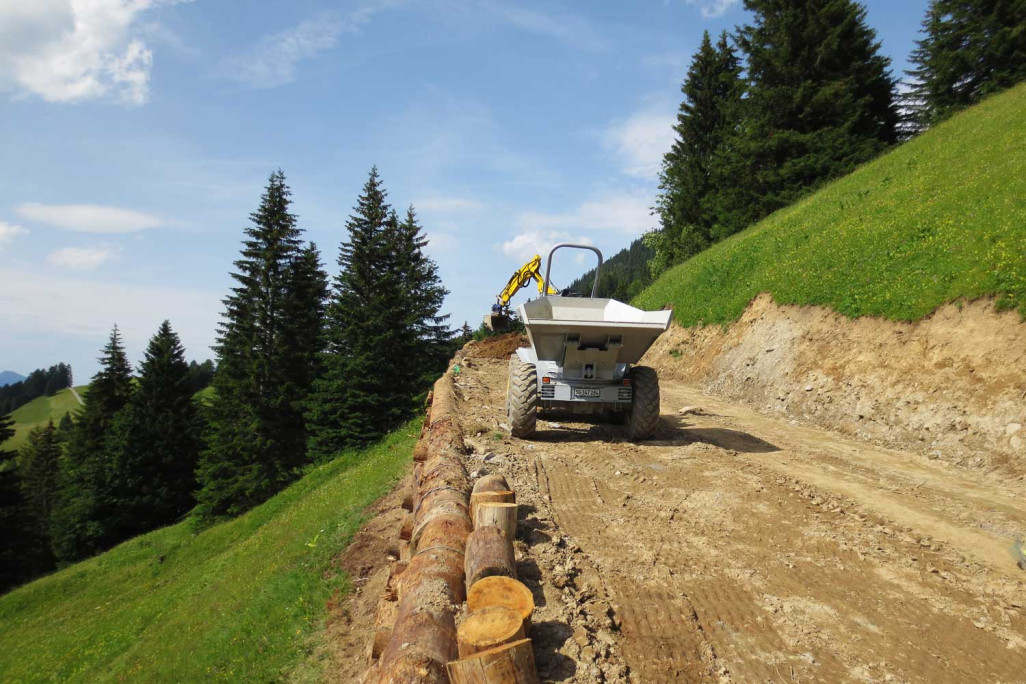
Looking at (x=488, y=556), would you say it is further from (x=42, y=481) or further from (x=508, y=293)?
(x=42, y=481)

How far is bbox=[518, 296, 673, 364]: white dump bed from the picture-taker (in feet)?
24.1

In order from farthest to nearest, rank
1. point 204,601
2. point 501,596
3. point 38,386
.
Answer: point 38,386, point 204,601, point 501,596

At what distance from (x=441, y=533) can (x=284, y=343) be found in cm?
2964

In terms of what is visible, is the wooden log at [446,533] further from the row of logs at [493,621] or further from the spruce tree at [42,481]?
the spruce tree at [42,481]

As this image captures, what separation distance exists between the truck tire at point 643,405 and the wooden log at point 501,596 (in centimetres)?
514

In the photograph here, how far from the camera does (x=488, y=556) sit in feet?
12.4

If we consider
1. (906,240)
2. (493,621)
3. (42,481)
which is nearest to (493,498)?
(493,621)

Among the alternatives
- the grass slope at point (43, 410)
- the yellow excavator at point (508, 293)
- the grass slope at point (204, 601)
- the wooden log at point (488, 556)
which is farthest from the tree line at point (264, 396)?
the grass slope at point (43, 410)

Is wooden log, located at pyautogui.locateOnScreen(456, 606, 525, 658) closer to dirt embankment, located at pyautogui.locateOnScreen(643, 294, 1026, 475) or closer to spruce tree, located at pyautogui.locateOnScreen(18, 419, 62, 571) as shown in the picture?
dirt embankment, located at pyautogui.locateOnScreen(643, 294, 1026, 475)

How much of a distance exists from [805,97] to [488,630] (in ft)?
99.9

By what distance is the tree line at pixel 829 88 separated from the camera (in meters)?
25.3

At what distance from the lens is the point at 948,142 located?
17.4 meters

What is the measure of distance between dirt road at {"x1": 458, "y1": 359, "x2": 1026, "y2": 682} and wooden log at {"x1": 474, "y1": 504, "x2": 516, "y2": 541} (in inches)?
11.8

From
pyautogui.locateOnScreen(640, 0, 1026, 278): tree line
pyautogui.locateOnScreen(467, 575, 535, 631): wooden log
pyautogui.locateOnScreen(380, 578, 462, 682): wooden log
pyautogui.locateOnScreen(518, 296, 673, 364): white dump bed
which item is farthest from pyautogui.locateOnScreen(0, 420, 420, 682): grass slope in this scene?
pyautogui.locateOnScreen(640, 0, 1026, 278): tree line
